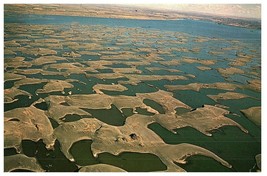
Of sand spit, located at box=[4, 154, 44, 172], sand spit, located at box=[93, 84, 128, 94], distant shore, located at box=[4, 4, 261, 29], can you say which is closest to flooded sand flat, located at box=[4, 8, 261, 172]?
sand spit, located at box=[4, 154, 44, 172]

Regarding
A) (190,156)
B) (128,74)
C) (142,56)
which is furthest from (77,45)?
(190,156)

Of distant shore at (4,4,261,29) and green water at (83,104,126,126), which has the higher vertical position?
distant shore at (4,4,261,29)

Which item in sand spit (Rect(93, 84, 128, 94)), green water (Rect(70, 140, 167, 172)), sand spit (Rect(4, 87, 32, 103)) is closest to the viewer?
green water (Rect(70, 140, 167, 172))

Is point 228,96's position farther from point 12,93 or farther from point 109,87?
point 12,93

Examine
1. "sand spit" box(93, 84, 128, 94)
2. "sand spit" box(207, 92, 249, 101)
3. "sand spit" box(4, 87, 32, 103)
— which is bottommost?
"sand spit" box(207, 92, 249, 101)

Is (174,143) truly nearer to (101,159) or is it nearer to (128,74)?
(101,159)

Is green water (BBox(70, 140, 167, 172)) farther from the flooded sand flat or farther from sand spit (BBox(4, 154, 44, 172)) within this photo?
sand spit (BBox(4, 154, 44, 172))

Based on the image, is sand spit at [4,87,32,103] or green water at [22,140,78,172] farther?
sand spit at [4,87,32,103]

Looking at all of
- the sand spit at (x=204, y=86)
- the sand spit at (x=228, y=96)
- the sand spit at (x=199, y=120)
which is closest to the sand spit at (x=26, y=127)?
the sand spit at (x=199, y=120)

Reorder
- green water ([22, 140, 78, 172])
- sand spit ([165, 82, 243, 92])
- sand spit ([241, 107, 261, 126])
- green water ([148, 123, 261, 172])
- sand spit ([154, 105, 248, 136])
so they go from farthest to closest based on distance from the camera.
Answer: sand spit ([165, 82, 243, 92]), sand spit ([241, 107, 261, 126]), sand spit ([154, 105, 248, 136]), green water ([148, 123, 261, 172]), green water ([22, 140, 78, 172])

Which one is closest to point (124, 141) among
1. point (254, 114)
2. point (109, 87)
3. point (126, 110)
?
point (126, 110)
